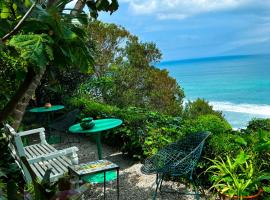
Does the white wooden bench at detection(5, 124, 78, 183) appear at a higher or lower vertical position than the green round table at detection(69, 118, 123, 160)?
lower

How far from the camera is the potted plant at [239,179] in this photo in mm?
4004

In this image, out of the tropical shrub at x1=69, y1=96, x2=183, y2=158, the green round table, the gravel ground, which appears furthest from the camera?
the tropical shrub at x1=69, y1=96, x2=183, y2=158

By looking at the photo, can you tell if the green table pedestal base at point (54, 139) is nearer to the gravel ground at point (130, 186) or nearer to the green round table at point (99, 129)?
the gravel ground at point (130, 186)

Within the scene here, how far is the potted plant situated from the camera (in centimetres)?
400

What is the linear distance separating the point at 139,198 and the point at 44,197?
3267 millimetres

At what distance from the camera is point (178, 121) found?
258 inches

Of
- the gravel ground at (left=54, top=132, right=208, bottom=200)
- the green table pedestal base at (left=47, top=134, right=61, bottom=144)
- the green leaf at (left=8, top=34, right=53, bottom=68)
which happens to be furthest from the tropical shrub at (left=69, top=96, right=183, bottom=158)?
the green leaf at (left=8, top=34, right=53, bottom=68)

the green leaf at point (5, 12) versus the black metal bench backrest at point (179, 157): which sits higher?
the green leaf at point (5, 12)

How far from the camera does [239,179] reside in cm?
422

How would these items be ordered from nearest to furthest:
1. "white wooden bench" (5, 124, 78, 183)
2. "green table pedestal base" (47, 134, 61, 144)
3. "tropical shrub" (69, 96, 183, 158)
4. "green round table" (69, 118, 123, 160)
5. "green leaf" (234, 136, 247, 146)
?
"white wooden bench" (5, 124, 78, 183), "green leaf" (234, 136, 247, 146), "green round table" (69, 118, 123, 160), "tropical shrub" (69, 96, 183, 158), "green table pedestal base" (47, 134, 61, 144)

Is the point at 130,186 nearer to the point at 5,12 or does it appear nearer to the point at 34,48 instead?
the point at 5,12

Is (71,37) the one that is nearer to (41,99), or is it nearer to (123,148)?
(123,148)

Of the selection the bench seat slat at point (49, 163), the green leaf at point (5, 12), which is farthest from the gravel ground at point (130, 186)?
the green leaf at point (5, 12)

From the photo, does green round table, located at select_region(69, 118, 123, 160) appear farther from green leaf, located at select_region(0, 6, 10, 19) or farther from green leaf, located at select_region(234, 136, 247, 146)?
green leaf, located at select_region(0, 6, 10, 19)
